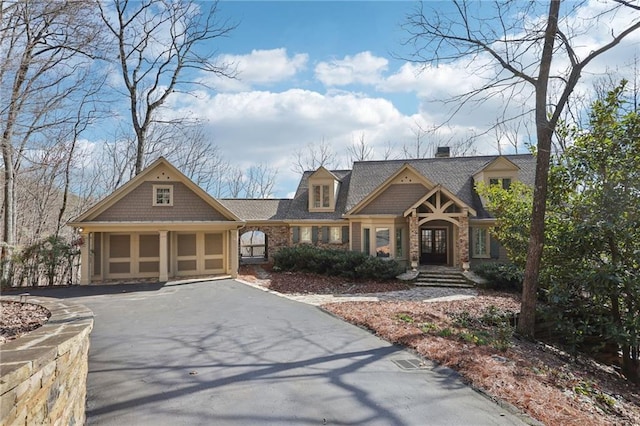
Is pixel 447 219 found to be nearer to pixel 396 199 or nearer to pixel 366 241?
pixel 396 199

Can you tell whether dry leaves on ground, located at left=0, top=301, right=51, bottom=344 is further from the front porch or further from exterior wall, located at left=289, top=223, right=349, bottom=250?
the front porch

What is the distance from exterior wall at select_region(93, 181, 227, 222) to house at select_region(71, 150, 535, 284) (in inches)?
1.5

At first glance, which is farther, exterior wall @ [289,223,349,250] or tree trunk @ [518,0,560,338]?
exterior wall @ [289,223,349,250]

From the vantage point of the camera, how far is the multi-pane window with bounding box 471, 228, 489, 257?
661 inches

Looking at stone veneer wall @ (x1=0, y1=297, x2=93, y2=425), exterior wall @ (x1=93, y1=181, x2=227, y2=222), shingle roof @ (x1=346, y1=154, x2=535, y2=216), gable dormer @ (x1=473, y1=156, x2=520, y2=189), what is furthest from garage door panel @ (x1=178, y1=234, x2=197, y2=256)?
gable dormer @ (x1=473, y1=156, x2=520, y2=189)

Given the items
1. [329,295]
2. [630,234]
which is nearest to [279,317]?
[329,295]

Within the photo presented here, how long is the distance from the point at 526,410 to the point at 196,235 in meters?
14.3

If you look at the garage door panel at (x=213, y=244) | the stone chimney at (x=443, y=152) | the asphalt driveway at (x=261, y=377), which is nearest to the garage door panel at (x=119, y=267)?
the garage door panel at (x=213, y=244)

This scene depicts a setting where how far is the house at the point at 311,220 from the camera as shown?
14.8 meters

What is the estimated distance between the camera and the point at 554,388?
497 cm

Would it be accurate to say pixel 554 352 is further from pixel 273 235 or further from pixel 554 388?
pixel 273 235

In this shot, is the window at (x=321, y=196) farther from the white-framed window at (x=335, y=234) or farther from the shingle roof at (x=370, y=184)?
the white-framed window at (x=335, y=234)

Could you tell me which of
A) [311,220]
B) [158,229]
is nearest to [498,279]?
[311,220]

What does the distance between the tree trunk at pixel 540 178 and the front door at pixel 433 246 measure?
1052 cm
